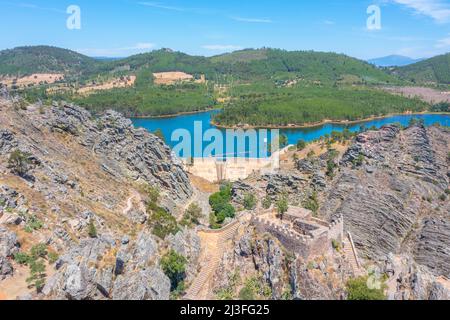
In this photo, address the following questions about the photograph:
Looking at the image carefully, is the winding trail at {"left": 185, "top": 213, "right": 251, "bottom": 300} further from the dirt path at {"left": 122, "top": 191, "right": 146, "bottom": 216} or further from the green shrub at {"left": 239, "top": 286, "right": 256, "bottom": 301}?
the dirt path at {"left": 122, "top": 191, "right": 146, "bottom": 216}

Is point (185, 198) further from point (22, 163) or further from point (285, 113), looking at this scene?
point (285, 113)

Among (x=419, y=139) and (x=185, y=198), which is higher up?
(x=419, y=139)

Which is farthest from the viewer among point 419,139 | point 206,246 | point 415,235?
point 419,139

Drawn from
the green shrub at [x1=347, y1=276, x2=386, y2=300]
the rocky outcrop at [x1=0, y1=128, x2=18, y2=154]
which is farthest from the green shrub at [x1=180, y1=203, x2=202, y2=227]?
the green shrub at [x1=347, y1=276, x2=386, y2=300]

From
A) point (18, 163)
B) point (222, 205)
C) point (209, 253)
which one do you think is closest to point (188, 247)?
point (209, 253)

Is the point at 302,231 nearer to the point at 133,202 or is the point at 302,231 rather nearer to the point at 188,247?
the point at 188,247

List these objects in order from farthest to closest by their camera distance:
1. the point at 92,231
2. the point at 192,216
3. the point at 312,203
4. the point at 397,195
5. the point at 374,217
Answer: the point at 312,203 < the point at 397,195 < the point at 192,216 < the point at 374,217 < the point at 92,231

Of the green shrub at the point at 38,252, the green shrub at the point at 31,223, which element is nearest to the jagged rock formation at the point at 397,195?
the green shrub at the point at 38,252
